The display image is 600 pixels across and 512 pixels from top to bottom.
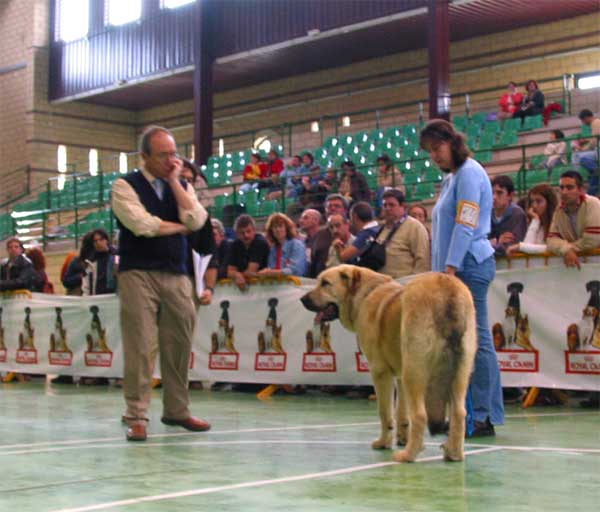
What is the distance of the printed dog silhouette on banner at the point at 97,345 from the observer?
1194 centimetres

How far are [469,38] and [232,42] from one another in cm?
630

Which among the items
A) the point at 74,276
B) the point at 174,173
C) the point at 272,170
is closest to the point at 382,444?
the point at 174,173

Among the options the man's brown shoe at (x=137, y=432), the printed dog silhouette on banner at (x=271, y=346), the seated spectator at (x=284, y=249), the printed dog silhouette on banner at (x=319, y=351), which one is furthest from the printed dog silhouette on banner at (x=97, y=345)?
the man's brown shoe at (x=137, y=432)

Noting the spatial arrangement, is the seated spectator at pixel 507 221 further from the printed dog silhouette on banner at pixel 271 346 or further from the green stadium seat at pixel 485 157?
the green stadium seat at pixel 485 157

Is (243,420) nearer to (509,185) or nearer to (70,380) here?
(509,185)

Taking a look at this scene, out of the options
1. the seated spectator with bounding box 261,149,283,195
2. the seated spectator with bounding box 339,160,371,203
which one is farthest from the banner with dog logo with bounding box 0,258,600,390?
the seated spectator with bounding box 261,149,283,195

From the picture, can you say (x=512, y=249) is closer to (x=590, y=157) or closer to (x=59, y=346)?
(x=590, y=157)

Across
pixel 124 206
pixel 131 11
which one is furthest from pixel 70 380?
pixel 131 11

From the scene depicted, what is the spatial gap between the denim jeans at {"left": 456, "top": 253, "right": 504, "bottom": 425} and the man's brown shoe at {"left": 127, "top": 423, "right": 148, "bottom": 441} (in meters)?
2.01

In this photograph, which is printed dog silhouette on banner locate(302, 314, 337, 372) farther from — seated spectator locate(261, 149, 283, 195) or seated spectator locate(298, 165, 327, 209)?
seated spectator locate(261, 149, 283, 195)

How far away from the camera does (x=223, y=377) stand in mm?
10539

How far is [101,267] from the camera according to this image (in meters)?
12.4

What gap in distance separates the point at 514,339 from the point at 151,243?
358cm

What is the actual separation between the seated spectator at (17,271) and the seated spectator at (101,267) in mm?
1161
